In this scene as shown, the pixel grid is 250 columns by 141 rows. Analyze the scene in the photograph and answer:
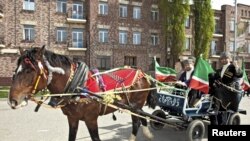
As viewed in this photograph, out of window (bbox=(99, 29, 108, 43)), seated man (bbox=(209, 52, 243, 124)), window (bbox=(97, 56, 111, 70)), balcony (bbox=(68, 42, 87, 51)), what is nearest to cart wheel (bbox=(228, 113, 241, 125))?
seated man (bbox=(209, 52, 243, 124))

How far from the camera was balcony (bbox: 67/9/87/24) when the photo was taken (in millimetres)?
34812

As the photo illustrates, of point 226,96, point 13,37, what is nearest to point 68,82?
point 226,96

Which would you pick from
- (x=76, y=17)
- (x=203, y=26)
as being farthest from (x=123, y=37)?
(x=203, y=26)

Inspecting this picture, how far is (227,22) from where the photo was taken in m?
46.9

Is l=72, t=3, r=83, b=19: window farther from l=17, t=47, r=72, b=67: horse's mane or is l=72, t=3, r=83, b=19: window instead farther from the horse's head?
the horse's head

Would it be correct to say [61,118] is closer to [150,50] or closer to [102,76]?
[102,76]

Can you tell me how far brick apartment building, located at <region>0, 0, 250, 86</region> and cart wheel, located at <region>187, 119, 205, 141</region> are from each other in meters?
24.9

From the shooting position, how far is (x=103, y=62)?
36.5 m

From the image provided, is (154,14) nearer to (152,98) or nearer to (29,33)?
(29,33)

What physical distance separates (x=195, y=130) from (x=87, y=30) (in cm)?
2882

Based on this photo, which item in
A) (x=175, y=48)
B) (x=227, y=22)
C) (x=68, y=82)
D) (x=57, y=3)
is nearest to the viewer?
(x=68, y=82)

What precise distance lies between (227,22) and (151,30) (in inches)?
543

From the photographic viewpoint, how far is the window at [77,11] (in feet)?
116

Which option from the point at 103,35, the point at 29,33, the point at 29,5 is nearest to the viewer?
the point at 29,33
